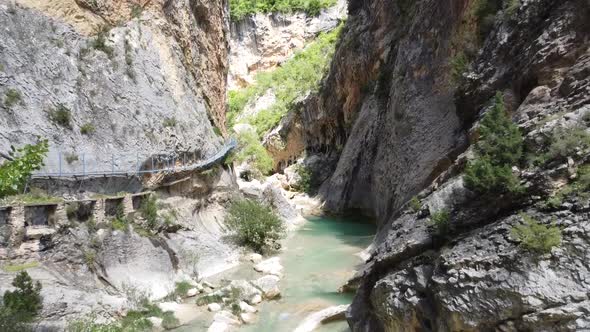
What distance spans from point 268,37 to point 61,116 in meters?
54.0

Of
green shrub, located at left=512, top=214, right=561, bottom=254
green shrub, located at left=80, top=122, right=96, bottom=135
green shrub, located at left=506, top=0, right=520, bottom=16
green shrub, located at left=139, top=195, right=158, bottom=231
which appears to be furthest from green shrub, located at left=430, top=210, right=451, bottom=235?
green shrub, located at left=80, top=122, right=96, bottom=135

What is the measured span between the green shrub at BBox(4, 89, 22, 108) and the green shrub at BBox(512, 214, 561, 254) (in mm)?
16782

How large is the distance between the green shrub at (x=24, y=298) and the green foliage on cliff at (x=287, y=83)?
37.6 meters

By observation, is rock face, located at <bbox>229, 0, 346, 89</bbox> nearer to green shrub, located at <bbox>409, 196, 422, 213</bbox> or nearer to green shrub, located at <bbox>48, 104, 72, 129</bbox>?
green shrub, located at <bbox>48, 104, 72, 129</bbox>

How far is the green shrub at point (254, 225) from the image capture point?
21.4 meters

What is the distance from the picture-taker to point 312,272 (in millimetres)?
18969

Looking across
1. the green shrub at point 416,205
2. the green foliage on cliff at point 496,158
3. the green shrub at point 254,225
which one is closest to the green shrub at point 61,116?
the green shrub at point 254,225

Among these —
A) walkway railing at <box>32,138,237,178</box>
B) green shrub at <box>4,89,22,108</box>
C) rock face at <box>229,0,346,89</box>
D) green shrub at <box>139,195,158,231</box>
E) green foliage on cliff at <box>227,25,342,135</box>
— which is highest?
rock face at <box>229,0,346,89</box>

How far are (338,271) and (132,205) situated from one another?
9.07 metres

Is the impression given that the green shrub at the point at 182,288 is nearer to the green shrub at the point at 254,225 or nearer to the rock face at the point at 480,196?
the green shrub at the point at 254,225

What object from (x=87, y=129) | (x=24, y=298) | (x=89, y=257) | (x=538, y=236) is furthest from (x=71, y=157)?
(x=538, y=236)

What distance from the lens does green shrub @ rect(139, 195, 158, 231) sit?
17.3 meters

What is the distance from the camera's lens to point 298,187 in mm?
43750

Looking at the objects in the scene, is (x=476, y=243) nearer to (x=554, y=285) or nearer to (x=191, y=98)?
(x=554, y=285)
